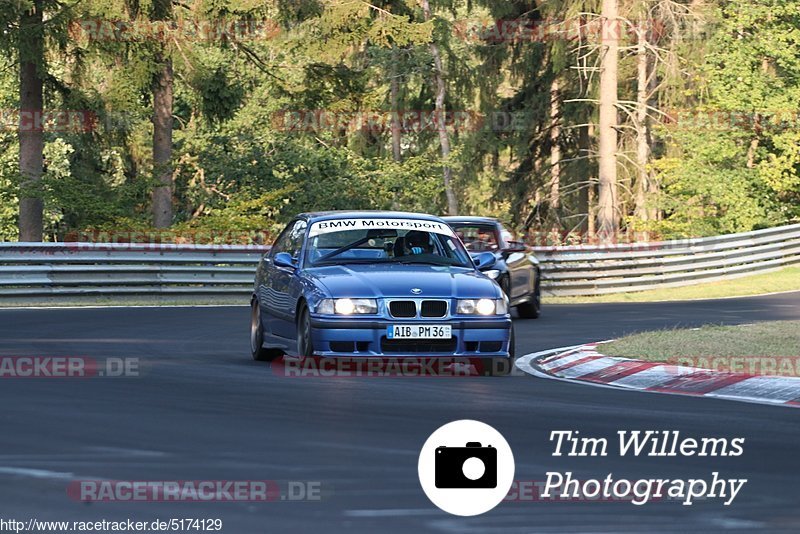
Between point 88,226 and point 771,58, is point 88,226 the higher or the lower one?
the lower one

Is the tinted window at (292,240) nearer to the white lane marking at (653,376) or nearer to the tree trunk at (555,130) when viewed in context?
the white lane marking at (653,376)

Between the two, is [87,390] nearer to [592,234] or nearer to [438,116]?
[592,234]

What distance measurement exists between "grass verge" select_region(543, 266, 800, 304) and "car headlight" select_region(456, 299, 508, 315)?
53.5ft

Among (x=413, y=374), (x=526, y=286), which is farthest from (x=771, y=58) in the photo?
(x=413, y=374)

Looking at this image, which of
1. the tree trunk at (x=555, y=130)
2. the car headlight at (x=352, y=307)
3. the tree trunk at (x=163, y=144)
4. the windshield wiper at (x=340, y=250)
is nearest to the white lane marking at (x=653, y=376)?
the car headlight at (x=352, y=307)

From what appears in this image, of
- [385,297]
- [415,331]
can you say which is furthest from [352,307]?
[415,331]

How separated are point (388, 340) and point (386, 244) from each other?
1.70 meters

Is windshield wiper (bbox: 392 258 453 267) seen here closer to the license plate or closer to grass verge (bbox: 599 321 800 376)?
the license plate

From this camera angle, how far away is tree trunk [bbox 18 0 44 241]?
3684 cm

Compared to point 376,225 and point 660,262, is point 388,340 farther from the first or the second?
point 660,262

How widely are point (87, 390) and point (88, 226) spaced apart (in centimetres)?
2607

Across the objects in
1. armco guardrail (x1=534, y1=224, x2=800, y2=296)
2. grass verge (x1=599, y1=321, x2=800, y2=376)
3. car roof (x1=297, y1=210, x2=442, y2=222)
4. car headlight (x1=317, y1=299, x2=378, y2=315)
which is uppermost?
car roof (x1=297, y1=210, x2=442, y2=222)

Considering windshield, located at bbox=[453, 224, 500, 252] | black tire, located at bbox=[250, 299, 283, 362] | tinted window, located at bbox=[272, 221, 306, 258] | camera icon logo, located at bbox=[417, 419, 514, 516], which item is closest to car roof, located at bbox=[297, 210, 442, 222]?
tinted window, located at bbox=[272, 221, 306, 258]

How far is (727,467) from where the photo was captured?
888 cm
